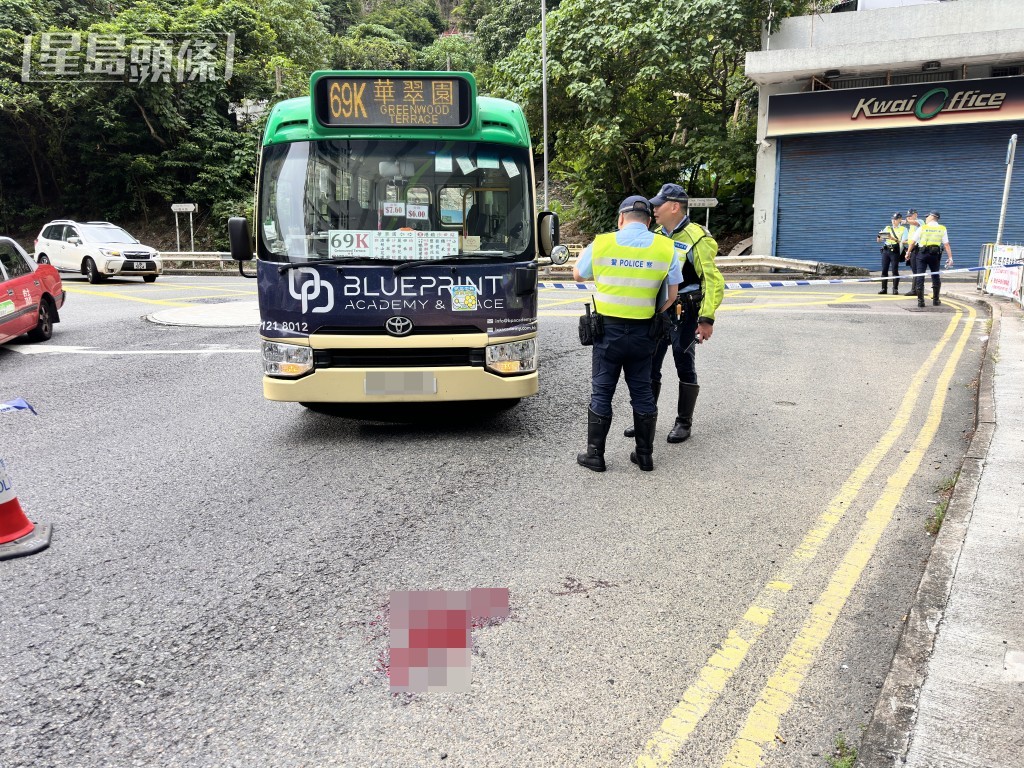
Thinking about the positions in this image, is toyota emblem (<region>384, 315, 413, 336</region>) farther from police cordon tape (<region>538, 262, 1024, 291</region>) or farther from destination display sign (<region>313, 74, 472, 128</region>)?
police cordon tape (<region>538, 262, 1024, 291</region>)

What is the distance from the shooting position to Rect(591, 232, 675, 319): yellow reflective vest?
5090mm

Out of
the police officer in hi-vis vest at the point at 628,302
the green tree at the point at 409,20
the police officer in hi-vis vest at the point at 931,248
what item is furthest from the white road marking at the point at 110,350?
the green tree at the point at 409,20

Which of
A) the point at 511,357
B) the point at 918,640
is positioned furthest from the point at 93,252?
the point at 918,640

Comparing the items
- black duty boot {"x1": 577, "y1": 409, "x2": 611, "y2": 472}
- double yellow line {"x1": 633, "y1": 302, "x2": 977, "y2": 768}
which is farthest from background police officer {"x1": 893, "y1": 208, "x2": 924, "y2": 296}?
black duty boot {"x1": 577, "y1": 409, "x2": 611, "y2": 472}

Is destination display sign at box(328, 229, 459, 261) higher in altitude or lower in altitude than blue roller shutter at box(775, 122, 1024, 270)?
lower

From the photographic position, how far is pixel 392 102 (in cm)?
575

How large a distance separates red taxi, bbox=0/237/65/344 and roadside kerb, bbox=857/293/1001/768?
35.5 ft

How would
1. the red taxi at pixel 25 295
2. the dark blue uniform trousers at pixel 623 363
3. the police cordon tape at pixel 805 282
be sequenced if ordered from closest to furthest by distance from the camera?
the dark blue uniform trousers at pixel 623 363 → the red taxi at pixel 25 295 → the police cordon tape at pixel 805 282

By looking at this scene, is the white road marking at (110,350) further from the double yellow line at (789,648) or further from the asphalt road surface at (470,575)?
the double yellow line at (789,648)

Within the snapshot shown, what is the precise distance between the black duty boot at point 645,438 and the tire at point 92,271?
66.1 ft

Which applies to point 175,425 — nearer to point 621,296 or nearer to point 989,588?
point 621,296

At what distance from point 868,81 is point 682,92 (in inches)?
249

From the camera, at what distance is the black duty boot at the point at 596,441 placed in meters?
5.36

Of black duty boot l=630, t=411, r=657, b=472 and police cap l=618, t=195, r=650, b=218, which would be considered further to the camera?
black duty boot l=630, t=411, r=657, b=472
